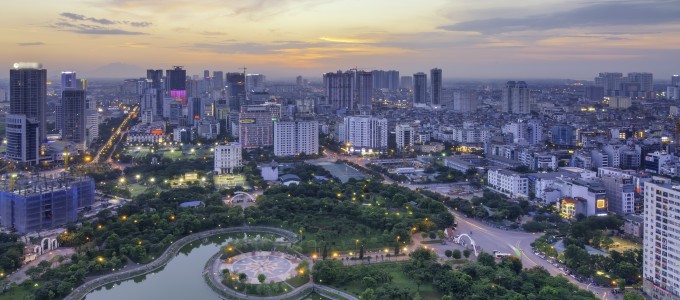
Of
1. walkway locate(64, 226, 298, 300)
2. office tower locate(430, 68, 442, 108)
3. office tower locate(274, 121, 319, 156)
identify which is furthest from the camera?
office tower locate(430, 68, 442, 108)

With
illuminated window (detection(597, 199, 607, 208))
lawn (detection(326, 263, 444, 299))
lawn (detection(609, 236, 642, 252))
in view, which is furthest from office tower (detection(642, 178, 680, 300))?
illuminated window (detection(597, 199, 607, 208))

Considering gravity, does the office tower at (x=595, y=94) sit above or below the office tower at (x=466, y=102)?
above

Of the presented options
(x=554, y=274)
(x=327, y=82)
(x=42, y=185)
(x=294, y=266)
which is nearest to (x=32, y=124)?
(x=42, y=185)

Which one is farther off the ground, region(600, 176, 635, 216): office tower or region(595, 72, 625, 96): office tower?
region(595, 72, 625, 96): office tower

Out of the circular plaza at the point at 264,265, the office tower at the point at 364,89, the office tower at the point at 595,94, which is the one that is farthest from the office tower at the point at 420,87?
the circular plaza at the point at 264,265

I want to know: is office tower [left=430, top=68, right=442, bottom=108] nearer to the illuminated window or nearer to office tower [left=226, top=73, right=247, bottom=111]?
office tower [left=226, top=73, right=247, bottom=111]

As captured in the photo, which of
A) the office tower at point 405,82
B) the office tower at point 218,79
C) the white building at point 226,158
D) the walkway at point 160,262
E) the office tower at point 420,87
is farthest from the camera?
the office tower at point 405,82

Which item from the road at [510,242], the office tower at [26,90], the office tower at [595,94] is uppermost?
the office tower at [595,94]

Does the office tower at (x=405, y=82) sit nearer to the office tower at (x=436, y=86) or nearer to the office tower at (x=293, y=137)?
the office tower at (x=436, y=86)
